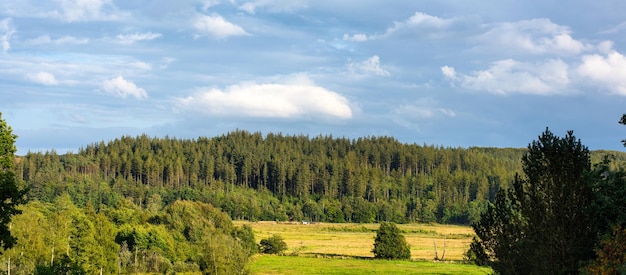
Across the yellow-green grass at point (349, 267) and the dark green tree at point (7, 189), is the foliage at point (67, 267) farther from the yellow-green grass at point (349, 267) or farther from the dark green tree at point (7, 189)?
the dark green tree at point (7, 189)

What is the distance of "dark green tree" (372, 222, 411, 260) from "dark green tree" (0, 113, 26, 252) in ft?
248

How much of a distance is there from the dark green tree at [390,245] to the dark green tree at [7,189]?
7563 centimetres

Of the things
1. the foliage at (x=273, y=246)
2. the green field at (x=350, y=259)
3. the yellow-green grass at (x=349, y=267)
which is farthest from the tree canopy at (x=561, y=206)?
the foliage at (x=273, y=246)

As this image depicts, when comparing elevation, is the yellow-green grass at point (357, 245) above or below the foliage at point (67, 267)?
below

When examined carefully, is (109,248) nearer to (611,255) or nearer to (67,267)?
(67,267)

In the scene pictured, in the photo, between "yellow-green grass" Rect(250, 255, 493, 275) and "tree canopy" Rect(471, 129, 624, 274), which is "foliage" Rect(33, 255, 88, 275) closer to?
"yellow-green grass" Rect(250, 255, 493, 275)

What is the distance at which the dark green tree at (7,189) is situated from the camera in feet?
85.6

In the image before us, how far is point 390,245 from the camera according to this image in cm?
9956

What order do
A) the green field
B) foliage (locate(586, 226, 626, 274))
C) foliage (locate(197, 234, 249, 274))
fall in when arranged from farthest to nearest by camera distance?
the green field → foliage (locate(197, 234, 249, 274)) → foliage (locate(586, 226, 626, 274))

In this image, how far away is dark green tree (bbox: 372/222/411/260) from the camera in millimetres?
99062

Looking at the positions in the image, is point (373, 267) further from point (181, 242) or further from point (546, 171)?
point (546, 171)

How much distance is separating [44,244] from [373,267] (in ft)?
149

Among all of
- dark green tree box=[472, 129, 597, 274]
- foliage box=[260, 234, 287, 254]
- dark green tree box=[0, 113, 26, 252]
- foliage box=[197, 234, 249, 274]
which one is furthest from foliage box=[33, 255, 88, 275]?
dark green tree box=[472, 129, 597, 274]

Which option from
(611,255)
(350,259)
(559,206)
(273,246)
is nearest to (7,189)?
(559,206)
